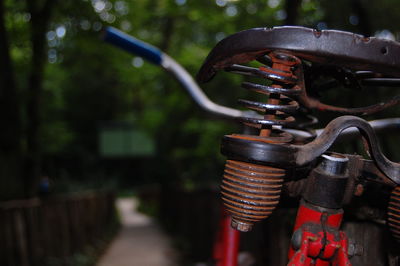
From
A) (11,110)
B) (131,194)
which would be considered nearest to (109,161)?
(131,194)

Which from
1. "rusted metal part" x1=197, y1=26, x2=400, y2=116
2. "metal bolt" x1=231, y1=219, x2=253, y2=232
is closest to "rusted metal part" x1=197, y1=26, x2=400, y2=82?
"rusted metal part" x1=197, y1=26, x2=400, y2=116

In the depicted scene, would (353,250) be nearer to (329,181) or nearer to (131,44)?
(329,181)

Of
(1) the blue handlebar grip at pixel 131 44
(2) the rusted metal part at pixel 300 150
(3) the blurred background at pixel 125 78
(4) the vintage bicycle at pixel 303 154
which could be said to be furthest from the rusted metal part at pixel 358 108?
(1) the blue handlebar grip at pixel 131 44

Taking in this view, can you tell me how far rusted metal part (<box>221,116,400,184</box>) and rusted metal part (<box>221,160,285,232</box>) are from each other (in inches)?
1.2

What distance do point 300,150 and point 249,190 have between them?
109mm

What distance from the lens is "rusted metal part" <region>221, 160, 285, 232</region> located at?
0.62 meters

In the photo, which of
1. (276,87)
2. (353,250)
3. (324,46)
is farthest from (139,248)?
(324,46)

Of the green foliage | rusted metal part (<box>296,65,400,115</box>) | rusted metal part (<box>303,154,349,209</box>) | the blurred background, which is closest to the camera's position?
rusted metal part (<box>303,154,349,209</box>)

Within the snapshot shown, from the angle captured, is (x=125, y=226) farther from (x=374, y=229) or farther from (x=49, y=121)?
(x=374, y=229)

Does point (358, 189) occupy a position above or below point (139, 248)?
above

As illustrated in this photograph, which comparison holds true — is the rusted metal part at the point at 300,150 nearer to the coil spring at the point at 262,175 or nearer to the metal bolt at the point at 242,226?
the coil spring at the point at 262,175

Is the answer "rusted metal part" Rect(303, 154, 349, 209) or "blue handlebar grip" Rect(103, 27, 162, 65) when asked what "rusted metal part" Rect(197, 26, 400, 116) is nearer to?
"rusted metal part" Rect(303, 154, 349, 209)

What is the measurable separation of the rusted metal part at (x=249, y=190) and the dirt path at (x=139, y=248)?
782 centimetres

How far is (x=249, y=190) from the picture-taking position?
630mm
